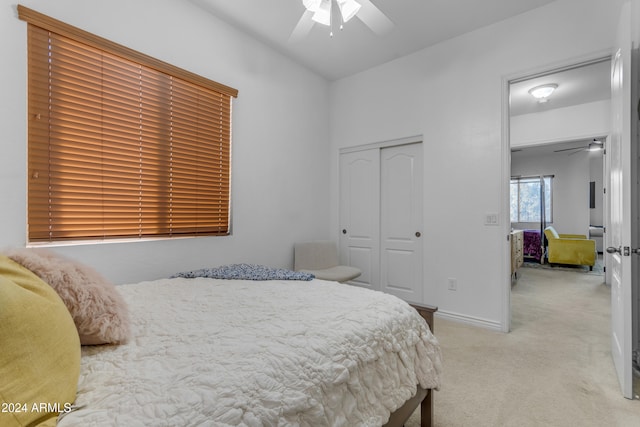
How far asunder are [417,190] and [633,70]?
1902 mm

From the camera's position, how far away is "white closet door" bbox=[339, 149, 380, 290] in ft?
12.6

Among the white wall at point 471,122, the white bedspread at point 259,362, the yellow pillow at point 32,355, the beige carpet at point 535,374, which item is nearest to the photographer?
the yellow pillow at point 32,355

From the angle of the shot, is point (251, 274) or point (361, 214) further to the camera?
point (361, 214)

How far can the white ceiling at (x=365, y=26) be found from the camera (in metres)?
2.67

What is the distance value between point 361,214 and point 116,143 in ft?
8.86

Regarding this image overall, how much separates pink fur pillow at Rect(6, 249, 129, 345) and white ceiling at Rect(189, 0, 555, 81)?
6.63ft

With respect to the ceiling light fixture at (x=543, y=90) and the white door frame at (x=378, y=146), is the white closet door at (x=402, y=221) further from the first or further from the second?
the ceiling light fixture at (x=543, y=90)

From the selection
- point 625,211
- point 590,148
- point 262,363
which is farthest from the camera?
point 590,148

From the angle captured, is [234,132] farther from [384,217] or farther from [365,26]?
[384,217]

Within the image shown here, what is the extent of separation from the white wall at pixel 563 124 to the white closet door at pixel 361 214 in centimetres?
322

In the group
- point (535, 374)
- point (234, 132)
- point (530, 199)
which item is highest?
point (234, 132)

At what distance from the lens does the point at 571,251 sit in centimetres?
581

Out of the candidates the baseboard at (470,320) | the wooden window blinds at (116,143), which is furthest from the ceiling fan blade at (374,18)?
the baseboard at (470,320)

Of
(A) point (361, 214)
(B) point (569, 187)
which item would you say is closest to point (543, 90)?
(A) point (361, 214)
